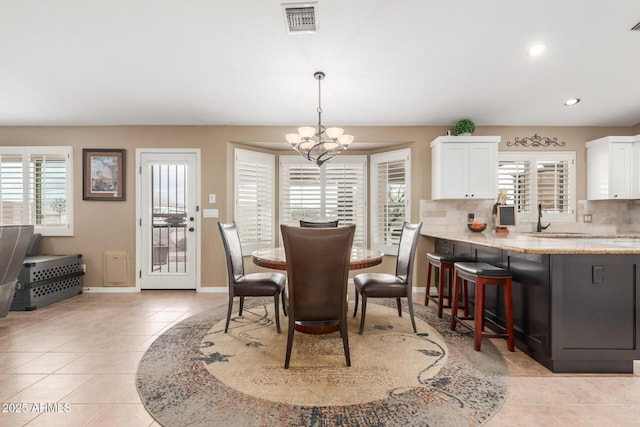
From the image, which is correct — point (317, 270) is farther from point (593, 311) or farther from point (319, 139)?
point (593, 311)

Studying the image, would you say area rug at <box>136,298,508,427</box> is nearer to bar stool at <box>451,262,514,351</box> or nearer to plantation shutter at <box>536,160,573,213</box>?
bar stool at <box>451,262,514,351</box>

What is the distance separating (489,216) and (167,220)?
475 centimetres

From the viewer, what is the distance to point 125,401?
1.78 m

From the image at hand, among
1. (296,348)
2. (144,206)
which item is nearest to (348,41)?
(296,348)

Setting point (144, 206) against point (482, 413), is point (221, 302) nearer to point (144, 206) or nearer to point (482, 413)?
point (144, 206)

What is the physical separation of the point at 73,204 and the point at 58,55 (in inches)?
92.2

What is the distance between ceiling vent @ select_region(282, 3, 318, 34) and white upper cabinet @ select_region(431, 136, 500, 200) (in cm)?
243

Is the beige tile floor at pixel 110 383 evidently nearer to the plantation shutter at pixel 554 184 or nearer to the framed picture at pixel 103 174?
the framed picture at pixel 103 174

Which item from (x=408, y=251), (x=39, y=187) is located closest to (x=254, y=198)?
(x=408, y=251)

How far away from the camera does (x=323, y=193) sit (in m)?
4.84

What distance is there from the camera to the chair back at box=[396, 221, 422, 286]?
9.17 ft

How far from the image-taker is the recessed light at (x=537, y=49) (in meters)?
2.66

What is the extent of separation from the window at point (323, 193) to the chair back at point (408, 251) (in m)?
1.73

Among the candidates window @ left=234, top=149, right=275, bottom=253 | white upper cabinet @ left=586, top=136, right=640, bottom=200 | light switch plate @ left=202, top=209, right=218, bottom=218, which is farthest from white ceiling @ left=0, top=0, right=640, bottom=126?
light switch plate @ left=202, top=209, right=218, bottom=218
